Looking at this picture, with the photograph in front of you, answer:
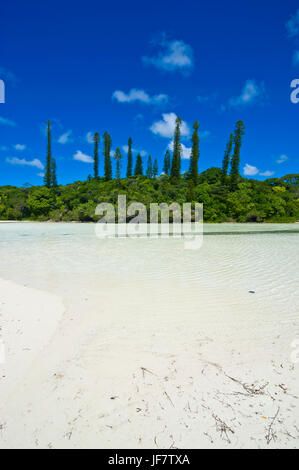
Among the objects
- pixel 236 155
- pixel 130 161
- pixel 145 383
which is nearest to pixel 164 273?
pixel 145 383

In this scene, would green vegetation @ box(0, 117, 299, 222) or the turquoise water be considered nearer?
the turquoise water

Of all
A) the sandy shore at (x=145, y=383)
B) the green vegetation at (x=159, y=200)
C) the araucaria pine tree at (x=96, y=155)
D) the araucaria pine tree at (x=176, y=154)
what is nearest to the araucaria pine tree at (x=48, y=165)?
the green vegetation at (x=159, y=200)

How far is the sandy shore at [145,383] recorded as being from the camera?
131cm

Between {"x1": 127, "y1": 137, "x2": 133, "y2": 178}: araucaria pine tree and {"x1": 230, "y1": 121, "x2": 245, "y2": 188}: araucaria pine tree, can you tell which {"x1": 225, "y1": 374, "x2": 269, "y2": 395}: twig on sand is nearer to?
{"x1": 230, "y1": 121, "x2": 245, "y2": 188}: araucaria pine tree

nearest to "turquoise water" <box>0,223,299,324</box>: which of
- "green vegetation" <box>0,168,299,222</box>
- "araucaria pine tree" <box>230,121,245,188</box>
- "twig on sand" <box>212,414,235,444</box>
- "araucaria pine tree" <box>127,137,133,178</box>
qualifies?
"twig on sand" <box>212,414,235,444</box>

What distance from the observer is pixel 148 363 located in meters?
1.95

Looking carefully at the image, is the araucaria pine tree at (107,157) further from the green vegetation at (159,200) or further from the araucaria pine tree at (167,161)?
the araucaria pine tree at (167,161)

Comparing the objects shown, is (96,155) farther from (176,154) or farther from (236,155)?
(236,155)

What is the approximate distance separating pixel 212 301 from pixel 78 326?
2.02 m

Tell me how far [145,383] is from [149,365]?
0.22 meters

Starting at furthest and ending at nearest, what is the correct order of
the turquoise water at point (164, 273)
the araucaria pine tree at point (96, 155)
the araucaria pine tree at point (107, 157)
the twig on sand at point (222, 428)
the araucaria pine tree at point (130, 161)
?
the araucaria pine tree at point (130, 161) → the araucaria pine tree at point (96, 155) → the araucaria pine tree at point (107, 157) → the turquoise water at point (164, 273) → the twig on sand at point (222, 428)

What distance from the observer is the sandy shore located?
1.31 m

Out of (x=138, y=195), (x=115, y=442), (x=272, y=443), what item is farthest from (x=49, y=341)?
(x=138, y=195)
